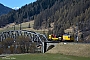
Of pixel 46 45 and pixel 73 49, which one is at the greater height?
pixel 46 45

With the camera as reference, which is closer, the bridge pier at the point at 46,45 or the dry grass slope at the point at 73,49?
the dry grass slope at the point at 73,49

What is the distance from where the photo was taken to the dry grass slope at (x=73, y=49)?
Answer: 70.8 meters

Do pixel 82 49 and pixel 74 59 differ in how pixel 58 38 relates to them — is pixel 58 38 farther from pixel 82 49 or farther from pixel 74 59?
pixel 74 59

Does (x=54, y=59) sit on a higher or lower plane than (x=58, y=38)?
lower

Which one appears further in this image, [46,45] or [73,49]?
[46,45]

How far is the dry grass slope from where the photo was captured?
70.8m

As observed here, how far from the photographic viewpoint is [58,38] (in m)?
99.9

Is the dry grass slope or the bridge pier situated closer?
the dry grass slope

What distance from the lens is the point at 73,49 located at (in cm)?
7481

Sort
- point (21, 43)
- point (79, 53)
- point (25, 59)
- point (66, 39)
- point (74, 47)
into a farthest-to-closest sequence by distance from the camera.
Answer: point (21, 43) < point (66, 39) < point (74, 47) < point (79, 53) < point (25, 59)

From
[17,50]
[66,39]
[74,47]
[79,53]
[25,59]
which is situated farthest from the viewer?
[17,50]

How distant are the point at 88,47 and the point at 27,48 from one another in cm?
3999

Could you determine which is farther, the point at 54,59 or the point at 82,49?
the point at 82,49

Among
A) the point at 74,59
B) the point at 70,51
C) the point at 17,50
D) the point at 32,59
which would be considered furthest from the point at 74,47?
the point at 17,50
